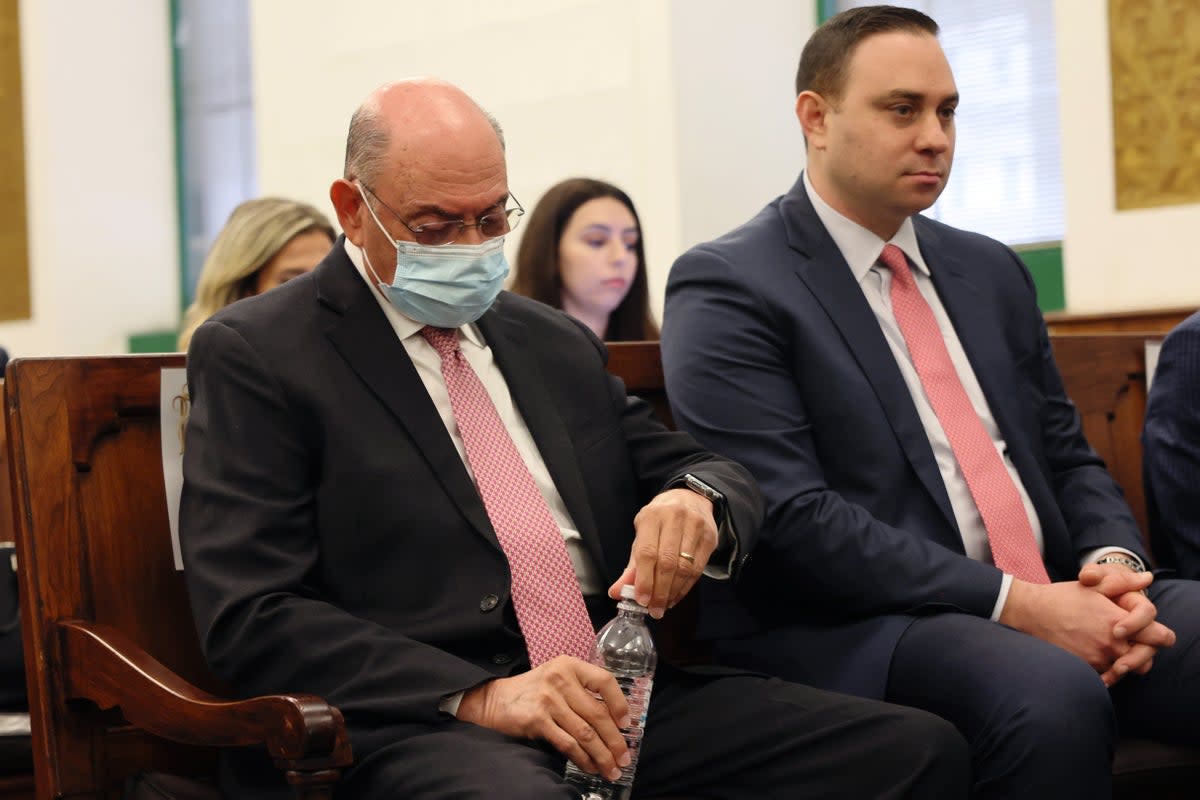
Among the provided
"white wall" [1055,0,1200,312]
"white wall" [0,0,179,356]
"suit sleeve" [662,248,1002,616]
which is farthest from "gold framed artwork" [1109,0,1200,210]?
"white wall" [0,0,179,356]

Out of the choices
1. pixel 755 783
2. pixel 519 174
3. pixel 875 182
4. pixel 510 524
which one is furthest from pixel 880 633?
pixel 519 174

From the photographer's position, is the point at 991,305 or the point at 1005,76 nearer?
the point at 991,305

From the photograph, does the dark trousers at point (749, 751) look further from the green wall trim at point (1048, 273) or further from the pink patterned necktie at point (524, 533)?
the green wall trim at point (1048, 273)

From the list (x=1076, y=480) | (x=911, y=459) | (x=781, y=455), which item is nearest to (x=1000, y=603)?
(x=911, y=459)

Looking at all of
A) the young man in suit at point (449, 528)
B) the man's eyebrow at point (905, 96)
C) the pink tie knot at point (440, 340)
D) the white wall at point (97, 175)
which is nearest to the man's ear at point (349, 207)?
the young man in suit at point (449, 528)

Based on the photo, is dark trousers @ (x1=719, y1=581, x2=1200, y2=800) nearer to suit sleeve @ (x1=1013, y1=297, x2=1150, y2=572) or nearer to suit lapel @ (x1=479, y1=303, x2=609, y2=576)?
suit sleeve @ (x1=1013, y1=297, x2=1150, y2=572)

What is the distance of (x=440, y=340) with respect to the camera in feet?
8.00

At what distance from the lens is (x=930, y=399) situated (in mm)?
2779

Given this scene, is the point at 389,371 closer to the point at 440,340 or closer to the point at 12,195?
the point at 440,340

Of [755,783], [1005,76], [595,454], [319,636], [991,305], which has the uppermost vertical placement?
[1005,76]

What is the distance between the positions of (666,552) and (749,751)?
1.05ft

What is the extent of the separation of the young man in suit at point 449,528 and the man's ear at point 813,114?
0.72 metres

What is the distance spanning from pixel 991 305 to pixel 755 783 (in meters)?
1.14

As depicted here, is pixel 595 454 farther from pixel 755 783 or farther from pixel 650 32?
pixel 650 32
